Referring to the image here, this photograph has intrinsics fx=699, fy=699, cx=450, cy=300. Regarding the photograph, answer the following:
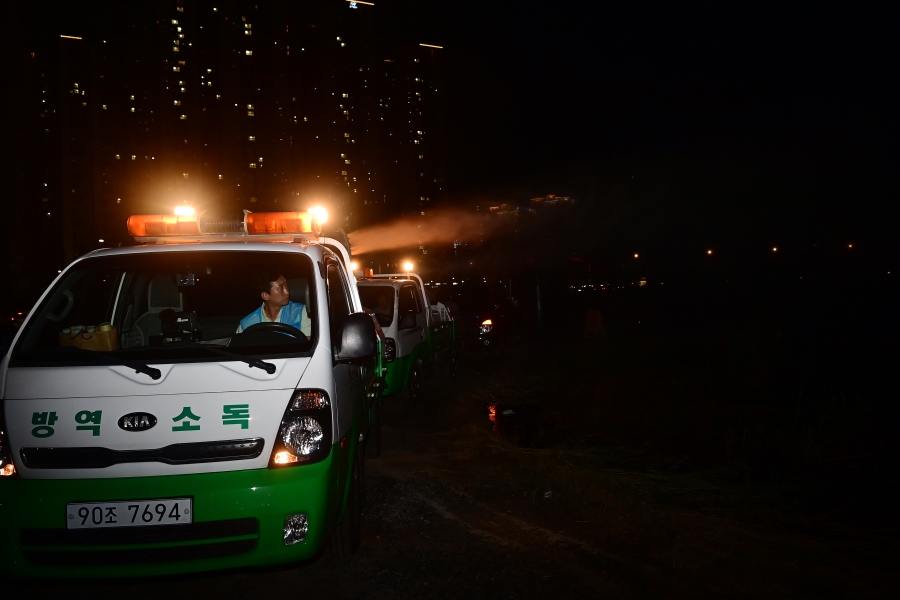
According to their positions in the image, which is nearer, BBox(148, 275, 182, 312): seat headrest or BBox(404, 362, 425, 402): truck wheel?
BBox(148, 275, 182, 312): seat headrest

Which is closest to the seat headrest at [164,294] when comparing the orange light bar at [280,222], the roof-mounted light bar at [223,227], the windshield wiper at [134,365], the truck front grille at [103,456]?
the roof-mounted light bar at [223,227]

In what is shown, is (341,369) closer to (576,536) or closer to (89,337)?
(89,337)

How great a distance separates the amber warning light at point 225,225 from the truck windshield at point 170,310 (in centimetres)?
32

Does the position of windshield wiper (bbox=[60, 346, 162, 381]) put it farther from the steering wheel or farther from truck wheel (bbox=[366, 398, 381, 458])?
truck wheel (bbox=[366, 398, 381, 458])

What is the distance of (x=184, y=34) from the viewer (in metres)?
79.3

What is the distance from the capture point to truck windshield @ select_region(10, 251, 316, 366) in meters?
3.56

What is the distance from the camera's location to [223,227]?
5348mm

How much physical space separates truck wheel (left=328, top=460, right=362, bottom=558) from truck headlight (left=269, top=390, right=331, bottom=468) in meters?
0.64

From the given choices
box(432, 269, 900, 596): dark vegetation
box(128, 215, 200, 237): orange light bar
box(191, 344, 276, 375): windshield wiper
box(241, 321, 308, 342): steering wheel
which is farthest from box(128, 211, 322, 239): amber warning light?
box(432, 269, 900, 596): dark vegetation

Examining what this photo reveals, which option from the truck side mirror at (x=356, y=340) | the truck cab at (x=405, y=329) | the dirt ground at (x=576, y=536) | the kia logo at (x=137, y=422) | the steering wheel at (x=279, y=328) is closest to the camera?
the kia logo at (x=137, y=422)

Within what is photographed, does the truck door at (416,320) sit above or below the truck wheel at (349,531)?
above

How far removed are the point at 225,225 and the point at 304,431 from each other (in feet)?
8.32

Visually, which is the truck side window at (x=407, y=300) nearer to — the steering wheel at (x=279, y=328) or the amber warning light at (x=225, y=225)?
the amber warning light at (x=225, y=225)

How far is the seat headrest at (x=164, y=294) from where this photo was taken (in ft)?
17.4
